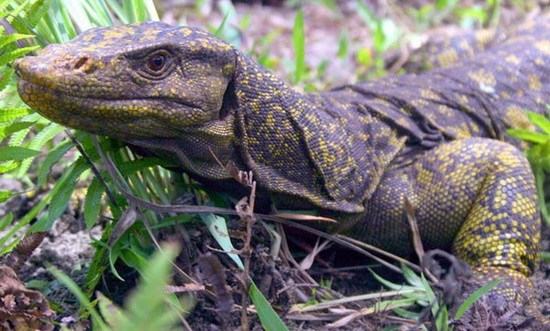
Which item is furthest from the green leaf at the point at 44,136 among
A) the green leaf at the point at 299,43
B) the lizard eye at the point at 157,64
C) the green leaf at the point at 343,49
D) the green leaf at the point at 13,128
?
the green leaf at the point at 343,49

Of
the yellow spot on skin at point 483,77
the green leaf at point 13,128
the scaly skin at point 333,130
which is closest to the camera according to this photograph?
the scaly skin at point 333,130

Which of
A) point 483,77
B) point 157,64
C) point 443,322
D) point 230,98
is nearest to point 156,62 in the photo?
point 157,64

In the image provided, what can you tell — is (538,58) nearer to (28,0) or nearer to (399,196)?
(399,196)

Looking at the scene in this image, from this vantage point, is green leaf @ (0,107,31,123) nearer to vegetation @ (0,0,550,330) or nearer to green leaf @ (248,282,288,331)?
vegetation @ (0,0,550,330)

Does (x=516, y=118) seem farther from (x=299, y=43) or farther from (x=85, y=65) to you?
(x=85, y=65)

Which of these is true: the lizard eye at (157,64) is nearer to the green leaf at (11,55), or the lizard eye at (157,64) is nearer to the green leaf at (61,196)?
the green leaf at (11,55)

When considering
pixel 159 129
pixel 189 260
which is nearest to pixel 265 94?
pixel 159 129

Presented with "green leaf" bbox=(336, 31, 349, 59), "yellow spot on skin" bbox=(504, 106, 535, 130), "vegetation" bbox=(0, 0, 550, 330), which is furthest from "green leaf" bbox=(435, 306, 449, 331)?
"green leaf" bbox=(336, 31, 349, 59)
